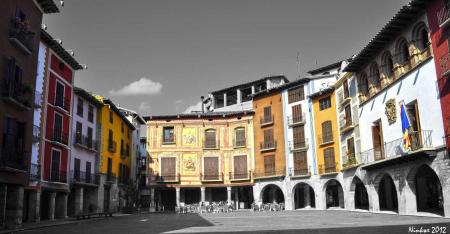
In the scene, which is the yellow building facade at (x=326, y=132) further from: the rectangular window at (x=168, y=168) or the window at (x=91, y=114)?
the window at (x=91, y=114)

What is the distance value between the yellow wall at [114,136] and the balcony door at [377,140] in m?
27.2

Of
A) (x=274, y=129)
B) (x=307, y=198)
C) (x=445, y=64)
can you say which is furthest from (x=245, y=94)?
(x=445, y=64)

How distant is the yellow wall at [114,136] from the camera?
44.4 m

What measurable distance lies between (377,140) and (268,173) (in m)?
18.8

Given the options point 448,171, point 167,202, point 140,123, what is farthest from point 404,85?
point 140,123

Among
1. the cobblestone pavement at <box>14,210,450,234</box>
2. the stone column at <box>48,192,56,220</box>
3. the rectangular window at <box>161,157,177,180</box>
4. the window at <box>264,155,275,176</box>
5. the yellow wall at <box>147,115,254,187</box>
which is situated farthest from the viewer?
the yellow wall at <box>147,115,254,187</box>

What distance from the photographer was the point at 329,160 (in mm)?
41781

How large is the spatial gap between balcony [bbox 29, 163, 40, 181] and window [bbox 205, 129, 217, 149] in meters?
26.2

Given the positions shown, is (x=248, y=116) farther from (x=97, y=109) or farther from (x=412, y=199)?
(x=412, y=199)

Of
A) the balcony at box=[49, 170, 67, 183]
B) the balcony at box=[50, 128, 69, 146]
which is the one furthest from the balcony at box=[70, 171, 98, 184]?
Result: the balcony at box=[50, 128, 69, 146]

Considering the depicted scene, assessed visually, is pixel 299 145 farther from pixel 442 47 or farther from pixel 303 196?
pixel 442 47

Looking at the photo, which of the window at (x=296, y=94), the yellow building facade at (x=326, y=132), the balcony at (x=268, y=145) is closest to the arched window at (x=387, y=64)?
the yellow building facade at (x=326, y=132)

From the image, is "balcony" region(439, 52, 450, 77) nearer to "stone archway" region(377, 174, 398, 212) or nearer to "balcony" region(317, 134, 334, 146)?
"stone archway" region(377, 174, 398, 212)

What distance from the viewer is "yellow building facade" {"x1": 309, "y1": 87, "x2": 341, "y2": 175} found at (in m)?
41.0
